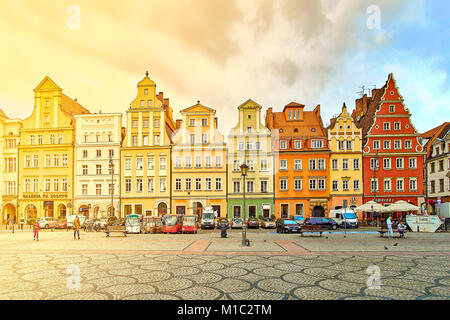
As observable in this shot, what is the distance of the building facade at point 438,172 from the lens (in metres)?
43.8

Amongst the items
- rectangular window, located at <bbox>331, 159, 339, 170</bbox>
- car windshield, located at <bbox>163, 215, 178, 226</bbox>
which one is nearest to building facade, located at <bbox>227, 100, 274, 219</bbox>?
rectangular window, located at <bbox>331, 159, 339, 170</bbox>

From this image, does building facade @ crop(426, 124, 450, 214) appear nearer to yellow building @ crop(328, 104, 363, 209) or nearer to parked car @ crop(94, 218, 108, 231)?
yellow building @ crop(328, 104, 363, 209)

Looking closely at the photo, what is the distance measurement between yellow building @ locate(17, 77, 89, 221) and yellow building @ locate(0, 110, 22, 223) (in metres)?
1.05

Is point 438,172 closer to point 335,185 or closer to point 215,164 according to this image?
point 335,185

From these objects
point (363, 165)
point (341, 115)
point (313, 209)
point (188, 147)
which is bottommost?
point (313, 209)

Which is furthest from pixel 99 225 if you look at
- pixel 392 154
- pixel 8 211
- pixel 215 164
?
pixel 392 154

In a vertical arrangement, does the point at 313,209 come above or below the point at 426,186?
below

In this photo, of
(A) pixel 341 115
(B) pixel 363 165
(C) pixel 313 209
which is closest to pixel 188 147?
(C) pixel 313 209

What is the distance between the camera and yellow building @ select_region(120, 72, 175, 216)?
43.2 meters

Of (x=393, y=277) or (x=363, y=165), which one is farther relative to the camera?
(x=363, y=165)

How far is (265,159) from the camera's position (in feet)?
142

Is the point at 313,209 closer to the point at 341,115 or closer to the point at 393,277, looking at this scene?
the point at 341,115

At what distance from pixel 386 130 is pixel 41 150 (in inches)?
2051
